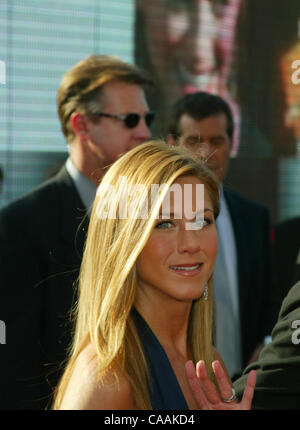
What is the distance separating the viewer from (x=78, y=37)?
4867mm

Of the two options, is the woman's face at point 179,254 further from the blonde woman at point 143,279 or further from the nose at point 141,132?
the nose at point 141,132

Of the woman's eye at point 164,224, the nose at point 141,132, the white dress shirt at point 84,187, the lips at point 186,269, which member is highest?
the woman's eye at point 164,224

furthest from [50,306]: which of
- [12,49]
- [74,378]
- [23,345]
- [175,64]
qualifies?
[175,64]

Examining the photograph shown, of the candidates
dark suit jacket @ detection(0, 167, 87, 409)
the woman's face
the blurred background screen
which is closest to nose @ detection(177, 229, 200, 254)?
the woman's face

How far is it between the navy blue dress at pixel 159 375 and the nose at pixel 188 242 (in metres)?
0.19

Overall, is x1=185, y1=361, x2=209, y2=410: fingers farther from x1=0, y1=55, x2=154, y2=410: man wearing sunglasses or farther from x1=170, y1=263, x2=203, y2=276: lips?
x1=0, y1=55, x2=154, y2=410: man wearing sunglasses

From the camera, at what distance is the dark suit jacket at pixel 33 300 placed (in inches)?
104

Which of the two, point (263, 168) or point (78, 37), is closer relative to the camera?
point (78, 37)

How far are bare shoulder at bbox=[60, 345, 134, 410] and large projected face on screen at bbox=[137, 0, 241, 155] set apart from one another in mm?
3894

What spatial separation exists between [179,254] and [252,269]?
1590mm

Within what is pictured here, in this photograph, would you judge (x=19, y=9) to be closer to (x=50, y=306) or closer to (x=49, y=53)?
(x=49, y=53)

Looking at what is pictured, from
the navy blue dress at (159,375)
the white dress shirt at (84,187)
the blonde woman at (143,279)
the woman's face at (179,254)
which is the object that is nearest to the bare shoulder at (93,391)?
the blonde woman at (143,279)
